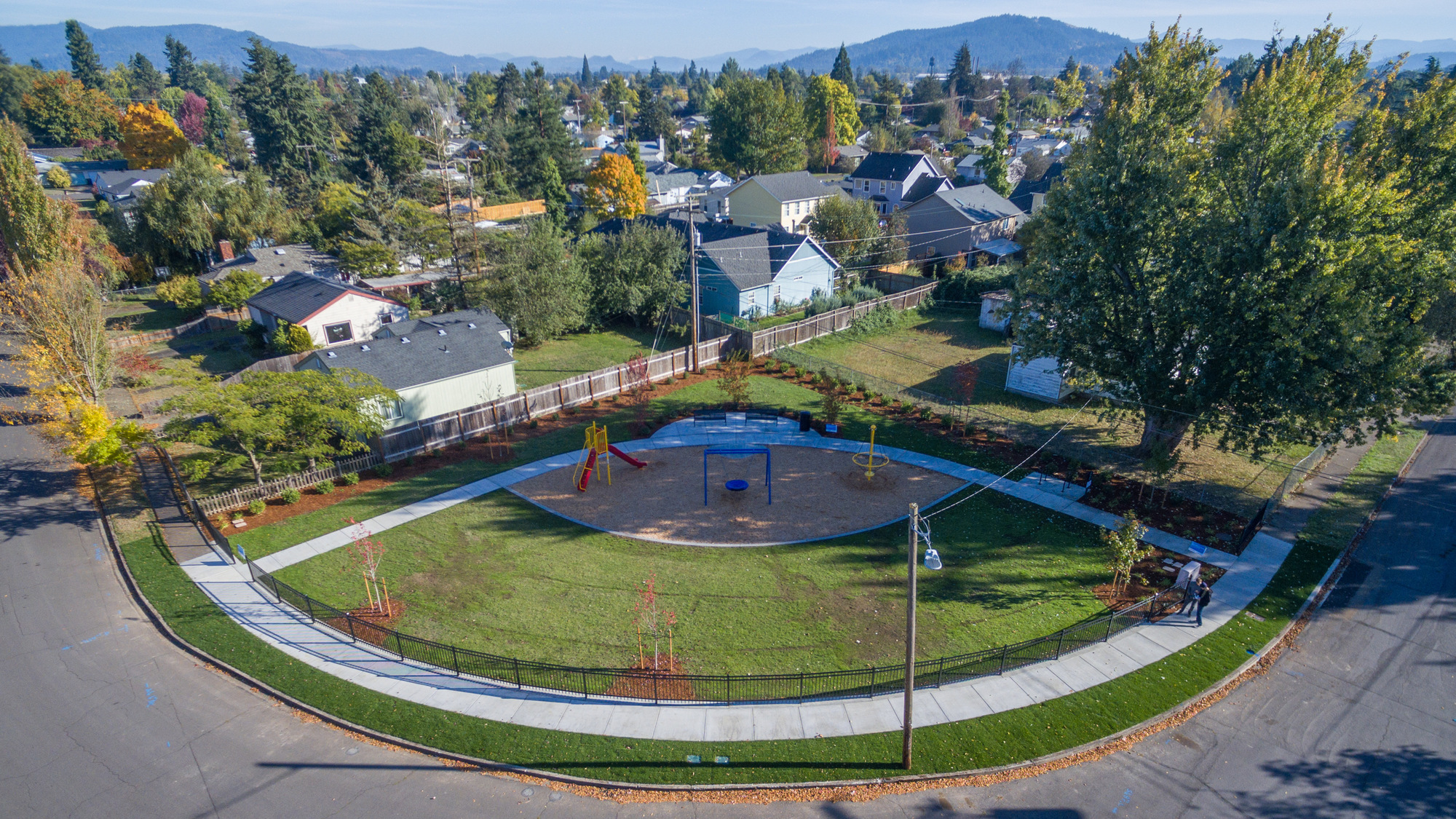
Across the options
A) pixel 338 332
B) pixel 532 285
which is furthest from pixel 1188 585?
pixel 338 332

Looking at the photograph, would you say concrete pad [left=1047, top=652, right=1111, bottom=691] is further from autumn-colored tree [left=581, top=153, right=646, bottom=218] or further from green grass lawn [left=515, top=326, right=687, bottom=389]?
autumn-colored tree [left=581, top=153, right=646, bottom=218]

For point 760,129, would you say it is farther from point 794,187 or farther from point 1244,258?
point 1244,258

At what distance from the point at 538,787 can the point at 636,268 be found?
110 ft

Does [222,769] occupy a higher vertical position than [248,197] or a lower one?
lower

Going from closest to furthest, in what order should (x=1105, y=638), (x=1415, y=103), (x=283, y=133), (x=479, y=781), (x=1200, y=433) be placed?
(x=479, y=781) < (x=1105, y=638) < (x=1200, y=433) < (x=1415, y=103) < (x=283, y=133)

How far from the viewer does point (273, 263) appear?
49.5 meters

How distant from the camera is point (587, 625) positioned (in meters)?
17.7

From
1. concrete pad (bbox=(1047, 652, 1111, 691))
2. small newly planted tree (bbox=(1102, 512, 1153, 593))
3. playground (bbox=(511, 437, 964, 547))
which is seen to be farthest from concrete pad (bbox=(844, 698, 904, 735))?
small newly planted tree (bbox=(1102, 512, 1153, 593))

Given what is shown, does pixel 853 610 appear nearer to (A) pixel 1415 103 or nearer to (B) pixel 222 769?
(B) pixel 222 769

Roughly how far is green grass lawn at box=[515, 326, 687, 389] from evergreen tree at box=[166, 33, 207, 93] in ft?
690

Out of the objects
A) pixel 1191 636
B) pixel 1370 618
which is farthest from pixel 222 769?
pixel 1370 618

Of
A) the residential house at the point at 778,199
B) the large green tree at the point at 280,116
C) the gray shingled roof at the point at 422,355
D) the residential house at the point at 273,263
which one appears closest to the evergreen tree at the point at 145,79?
the large green tree at the point at 280,116

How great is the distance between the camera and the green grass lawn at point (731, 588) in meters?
16.9

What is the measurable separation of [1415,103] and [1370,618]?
20.1 metres
